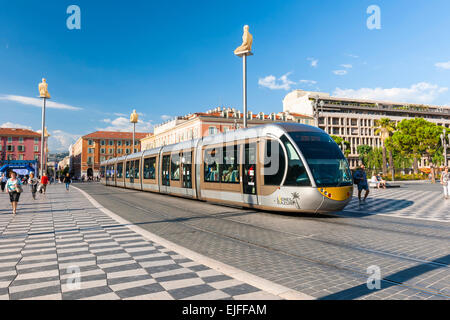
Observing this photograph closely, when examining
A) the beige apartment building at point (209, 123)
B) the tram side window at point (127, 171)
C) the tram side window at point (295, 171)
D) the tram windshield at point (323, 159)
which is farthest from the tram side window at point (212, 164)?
the beige apartment building at point (209, 123)

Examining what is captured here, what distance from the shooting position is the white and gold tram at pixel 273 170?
9.85m

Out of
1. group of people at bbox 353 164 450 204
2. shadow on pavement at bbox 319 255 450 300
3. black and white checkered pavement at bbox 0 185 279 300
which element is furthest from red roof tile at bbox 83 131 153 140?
shadow on pavement at bbox 319 255 450 300

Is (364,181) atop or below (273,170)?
below

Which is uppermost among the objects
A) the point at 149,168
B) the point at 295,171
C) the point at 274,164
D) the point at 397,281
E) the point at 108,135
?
the point at 108,135

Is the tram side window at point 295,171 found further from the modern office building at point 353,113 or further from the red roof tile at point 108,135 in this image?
the red roof tile at point 108,135

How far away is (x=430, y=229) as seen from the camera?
27.6 ft

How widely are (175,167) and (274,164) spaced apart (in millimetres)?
8693

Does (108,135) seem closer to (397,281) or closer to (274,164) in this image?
(274,164)

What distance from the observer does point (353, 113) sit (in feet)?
305

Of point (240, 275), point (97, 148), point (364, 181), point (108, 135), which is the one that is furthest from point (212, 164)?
point (108, 135)

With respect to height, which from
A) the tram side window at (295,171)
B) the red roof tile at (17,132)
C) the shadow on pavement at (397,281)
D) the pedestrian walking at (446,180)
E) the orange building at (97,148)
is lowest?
the shadow on pavement at (397,281)

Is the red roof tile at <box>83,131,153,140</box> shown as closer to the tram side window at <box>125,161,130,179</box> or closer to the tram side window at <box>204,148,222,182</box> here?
the tram side window at <box>125,161,130,179</box>

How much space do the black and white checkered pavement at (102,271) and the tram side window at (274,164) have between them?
4812mm
